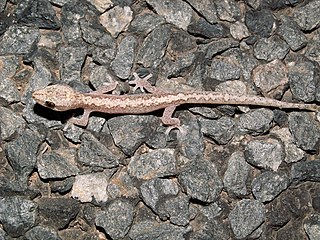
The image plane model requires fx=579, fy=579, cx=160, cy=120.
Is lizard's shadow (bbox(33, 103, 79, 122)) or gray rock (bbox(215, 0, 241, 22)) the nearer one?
lizard's shadow (bbox(33, 103, 79, 122))

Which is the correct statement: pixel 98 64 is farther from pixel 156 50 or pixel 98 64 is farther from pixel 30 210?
pixel 30 210

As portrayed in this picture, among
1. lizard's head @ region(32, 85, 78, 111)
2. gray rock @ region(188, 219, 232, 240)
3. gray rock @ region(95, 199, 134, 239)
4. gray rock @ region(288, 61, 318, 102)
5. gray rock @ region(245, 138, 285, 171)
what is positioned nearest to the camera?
lizard's head @ region(32, 85, 78, 111)

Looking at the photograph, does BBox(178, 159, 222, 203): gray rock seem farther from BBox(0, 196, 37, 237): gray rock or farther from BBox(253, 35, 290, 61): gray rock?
BBox(0, 196, 37, 237): gray rock

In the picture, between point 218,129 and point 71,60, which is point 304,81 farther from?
point 71,60

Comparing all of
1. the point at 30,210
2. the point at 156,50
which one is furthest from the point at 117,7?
the point at 30,210

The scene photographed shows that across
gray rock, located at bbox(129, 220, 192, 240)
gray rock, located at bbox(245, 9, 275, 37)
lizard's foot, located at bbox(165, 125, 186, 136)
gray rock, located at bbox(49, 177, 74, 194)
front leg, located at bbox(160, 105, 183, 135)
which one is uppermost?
gray rock, located at bbox(245, 9, 275, 37)

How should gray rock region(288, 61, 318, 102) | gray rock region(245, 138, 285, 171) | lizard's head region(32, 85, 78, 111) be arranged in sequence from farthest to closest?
gray rock region(288, 61, 318, 102)
gray rock region(245, 138, 285, 171)
lizard's head region(32, 85, 78, 111)

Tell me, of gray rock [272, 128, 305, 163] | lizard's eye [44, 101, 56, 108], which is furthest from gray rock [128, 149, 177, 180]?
gray rock [272, 128, 305, 163]
